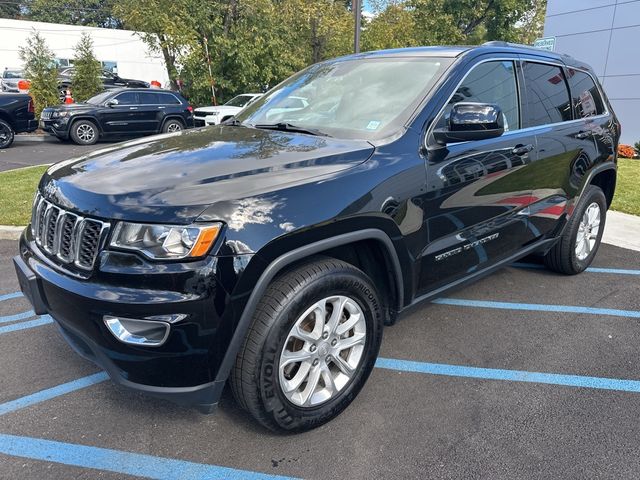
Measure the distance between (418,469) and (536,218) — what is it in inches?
87.9

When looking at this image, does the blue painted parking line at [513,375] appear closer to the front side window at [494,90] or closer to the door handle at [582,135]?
the front side window at [494,90]

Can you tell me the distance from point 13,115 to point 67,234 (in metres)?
12.9

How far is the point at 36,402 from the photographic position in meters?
2.80

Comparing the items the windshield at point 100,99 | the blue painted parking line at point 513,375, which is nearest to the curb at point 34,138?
the windshield at point 100,99

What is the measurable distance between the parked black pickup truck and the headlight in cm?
1321

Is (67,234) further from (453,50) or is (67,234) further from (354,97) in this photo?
(453,50)

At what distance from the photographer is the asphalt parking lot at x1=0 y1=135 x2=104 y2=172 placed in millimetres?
10913

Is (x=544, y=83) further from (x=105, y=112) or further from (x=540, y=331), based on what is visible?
(x=105, y=112)

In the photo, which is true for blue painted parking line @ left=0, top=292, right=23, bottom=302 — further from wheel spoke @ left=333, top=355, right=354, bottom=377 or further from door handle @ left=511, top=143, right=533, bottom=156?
door handle @ left=511, top=143, right=533, bottom=156

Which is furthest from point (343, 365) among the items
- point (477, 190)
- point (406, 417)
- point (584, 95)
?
point (584, 95)

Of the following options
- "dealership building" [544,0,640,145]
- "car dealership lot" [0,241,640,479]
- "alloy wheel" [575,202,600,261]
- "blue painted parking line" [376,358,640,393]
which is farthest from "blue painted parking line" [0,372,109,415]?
"dealership building" [544,0,640,145]

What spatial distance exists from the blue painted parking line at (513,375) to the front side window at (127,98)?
14.0m

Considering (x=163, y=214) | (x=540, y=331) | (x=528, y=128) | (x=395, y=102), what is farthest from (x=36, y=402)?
(x=528, y=128)

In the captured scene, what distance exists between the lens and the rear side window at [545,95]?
3666mm
